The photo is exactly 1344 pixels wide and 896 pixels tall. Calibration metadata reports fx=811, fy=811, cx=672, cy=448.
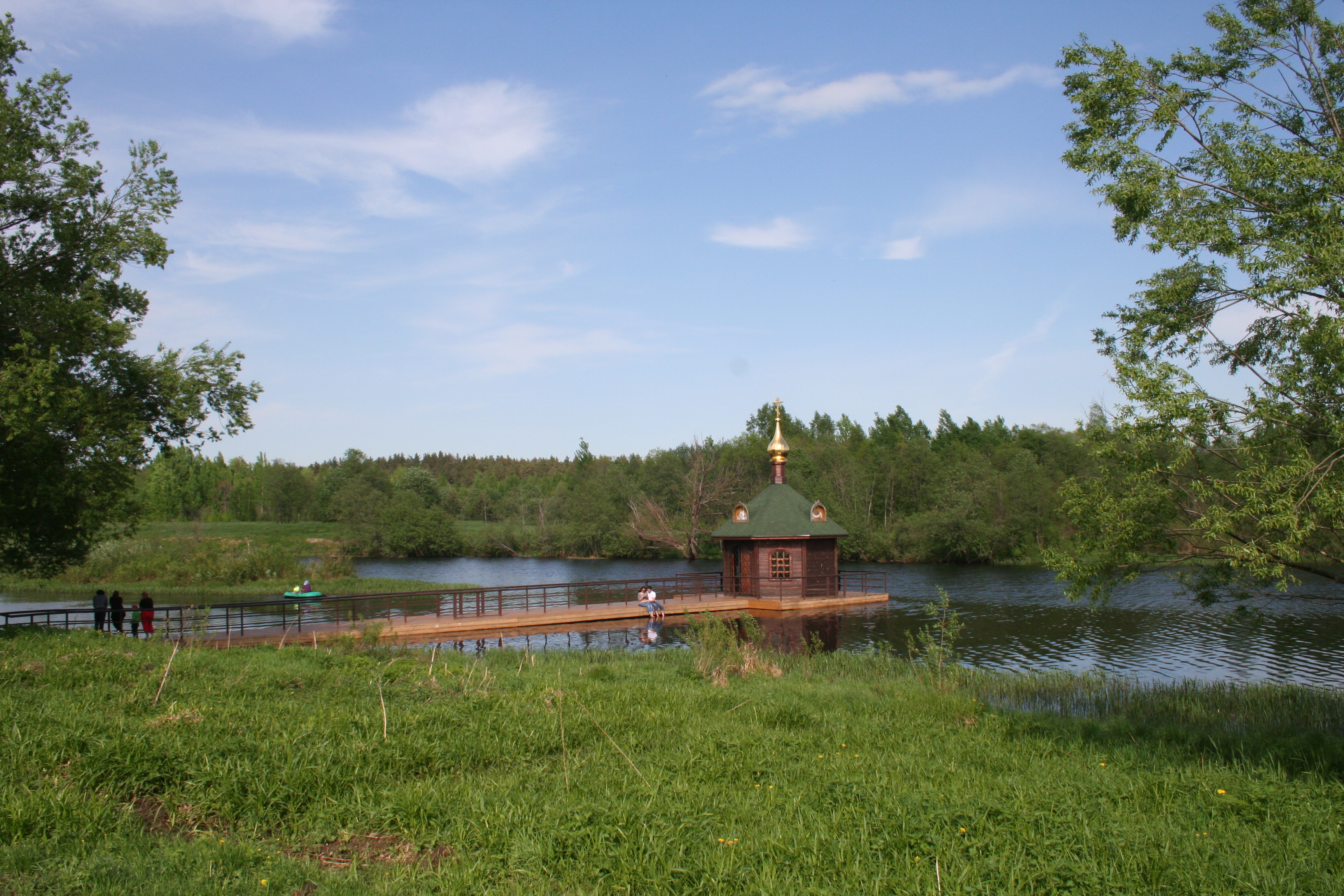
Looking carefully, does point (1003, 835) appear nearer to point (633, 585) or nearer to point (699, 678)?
point (699, 678)

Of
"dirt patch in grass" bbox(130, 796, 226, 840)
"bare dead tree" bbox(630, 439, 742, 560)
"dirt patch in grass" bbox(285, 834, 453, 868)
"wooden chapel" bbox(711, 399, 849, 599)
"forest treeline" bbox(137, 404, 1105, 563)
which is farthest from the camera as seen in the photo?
"bare dead tree" bbox(630, 439, 742, 560)

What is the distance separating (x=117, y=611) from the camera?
18.5m

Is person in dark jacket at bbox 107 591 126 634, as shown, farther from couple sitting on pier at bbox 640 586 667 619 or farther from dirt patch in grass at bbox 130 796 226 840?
dirt patch in grass at bbox 130 796 226 840

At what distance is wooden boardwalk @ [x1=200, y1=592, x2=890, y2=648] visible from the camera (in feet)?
60.3

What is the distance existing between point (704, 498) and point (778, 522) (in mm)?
29452

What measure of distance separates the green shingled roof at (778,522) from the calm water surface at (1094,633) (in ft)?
11.1

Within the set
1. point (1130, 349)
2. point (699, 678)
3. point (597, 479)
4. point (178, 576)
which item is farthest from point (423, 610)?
point (597, 479)

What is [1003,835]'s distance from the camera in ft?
17.6

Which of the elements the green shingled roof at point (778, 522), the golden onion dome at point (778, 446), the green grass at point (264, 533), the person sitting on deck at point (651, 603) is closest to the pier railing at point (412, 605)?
the person sitting on deck at point (651, 603)

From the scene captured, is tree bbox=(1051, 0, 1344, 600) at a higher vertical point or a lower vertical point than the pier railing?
higher

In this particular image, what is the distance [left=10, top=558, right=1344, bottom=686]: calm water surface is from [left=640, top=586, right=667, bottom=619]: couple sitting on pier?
1.60 feet

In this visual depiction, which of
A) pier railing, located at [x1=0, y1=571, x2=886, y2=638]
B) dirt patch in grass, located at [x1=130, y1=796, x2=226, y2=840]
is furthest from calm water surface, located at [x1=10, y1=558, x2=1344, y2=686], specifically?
dirt patch in grass, located at [x1=130, y1=796, x2=226, y2=840]

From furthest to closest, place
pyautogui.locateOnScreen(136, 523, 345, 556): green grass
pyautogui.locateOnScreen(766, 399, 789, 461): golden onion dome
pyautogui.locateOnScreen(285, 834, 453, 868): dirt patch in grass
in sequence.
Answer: pyautogui.locateOnScreen(136, 523, 345, 556): green grass, pyautogui.locateOnScreen(766, 399, 789, 461): golden onion dome, pyautogui.locateOnScreen(285, 834, 453, 868): dirt patch in grass

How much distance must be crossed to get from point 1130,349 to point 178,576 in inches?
1563
